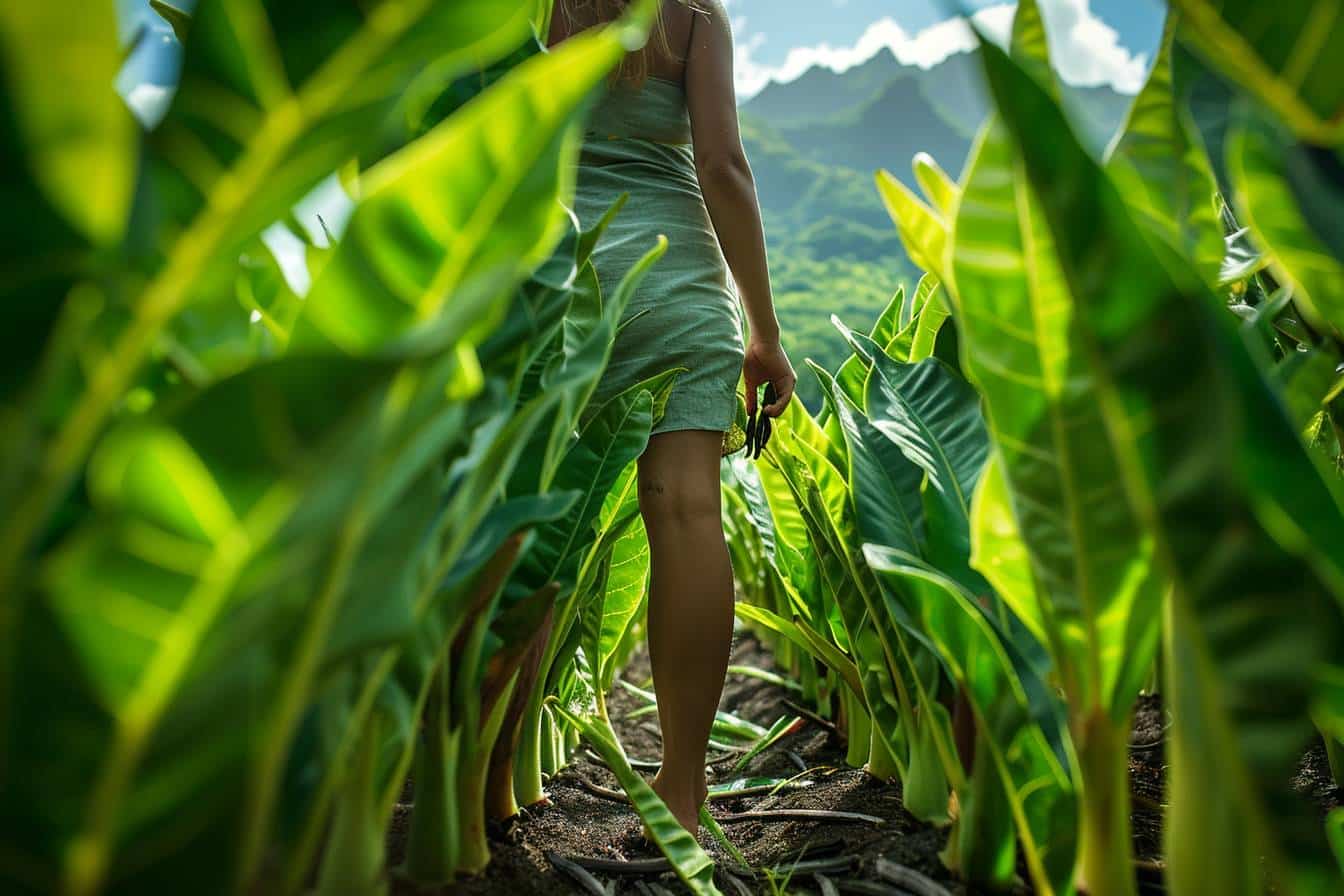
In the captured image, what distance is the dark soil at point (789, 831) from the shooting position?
2.11 ft

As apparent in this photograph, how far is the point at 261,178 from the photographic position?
298mm

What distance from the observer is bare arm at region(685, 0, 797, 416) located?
3.87 ft

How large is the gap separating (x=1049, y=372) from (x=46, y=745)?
1.37 ft

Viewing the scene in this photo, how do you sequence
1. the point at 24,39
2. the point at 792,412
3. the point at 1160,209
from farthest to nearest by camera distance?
the point at 792,412 → the point at 1160,209 → the point at 24,39

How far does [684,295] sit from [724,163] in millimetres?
181

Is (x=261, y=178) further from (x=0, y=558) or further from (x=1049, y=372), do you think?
(x=1049, y=372)

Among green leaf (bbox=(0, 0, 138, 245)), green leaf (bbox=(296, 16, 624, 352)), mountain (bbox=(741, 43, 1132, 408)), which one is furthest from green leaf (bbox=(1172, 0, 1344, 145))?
mountain (bbox=(741, 43, 1132, 408))

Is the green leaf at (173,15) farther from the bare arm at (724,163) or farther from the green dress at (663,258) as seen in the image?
the bare arm at (724,163)

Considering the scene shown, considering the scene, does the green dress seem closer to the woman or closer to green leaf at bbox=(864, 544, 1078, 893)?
the woman

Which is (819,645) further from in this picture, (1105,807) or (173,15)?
(173,15)

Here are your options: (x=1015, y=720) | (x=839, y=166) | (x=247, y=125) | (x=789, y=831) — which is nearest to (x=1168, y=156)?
(x=1015, y=720)

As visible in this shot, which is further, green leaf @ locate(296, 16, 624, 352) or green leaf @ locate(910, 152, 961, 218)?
green leaf @ locate(910, 152, 961, 218)

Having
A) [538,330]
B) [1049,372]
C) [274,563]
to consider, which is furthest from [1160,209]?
[274,563]

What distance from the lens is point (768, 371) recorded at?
4.17ft
